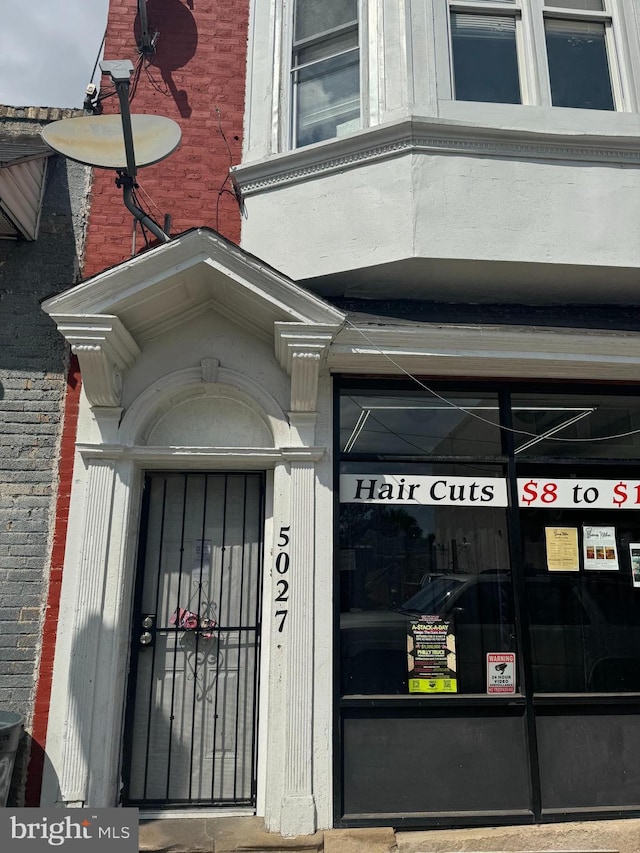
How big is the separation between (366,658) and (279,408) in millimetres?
2086

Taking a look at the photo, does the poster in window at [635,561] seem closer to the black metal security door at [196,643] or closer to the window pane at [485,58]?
the black metal security door at [196,643]

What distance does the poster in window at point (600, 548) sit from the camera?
5277 mm

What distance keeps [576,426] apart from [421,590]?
6.51 ft

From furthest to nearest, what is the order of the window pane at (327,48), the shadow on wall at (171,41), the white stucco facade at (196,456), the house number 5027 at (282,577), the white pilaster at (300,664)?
1. the shadow on wall at (171,41)
2. the window pane at (327,48)
3. the house number 5027 at (282,577)
4. the white stucco facade at (196,456)
5. the white pilaster at (300,664)

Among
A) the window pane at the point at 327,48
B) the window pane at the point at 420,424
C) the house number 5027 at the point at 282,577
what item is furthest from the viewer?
the window pane at the point at 327,48

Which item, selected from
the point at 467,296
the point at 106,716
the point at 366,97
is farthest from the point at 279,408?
the point at 366,97

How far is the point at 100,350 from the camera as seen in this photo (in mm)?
4754

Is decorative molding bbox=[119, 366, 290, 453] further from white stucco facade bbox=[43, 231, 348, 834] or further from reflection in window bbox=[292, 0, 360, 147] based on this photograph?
reflection in window bbox=[292, 0, 360, 147]

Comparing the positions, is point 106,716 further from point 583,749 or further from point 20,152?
point 20,152

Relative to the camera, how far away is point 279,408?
17.0 ft

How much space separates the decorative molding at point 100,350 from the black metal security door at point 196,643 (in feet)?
2.70

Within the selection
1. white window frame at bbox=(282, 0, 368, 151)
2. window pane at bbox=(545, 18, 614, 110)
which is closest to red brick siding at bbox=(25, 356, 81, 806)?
white window frame at bbox=(282, 0, 368, 151)

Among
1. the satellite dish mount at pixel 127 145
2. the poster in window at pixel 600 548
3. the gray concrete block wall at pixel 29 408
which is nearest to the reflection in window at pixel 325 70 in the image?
the satellite dish mount at pixel 127 145

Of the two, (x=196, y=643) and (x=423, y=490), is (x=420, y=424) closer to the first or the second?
(x=423, y=490)
